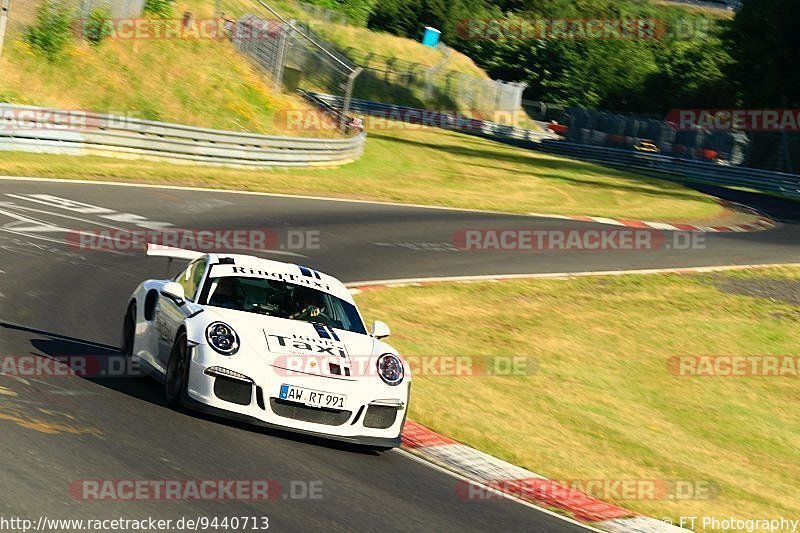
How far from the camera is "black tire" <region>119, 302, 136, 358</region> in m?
11.2

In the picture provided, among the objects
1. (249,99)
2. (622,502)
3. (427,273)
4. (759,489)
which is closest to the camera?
(622,502)

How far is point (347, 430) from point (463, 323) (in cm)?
825

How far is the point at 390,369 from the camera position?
9859 mm

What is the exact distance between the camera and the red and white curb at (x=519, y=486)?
30.7 ft

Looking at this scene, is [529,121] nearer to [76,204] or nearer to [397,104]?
[397,104]

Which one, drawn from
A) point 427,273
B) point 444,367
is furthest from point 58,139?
point 444,367

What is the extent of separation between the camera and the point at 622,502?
10109 mm
